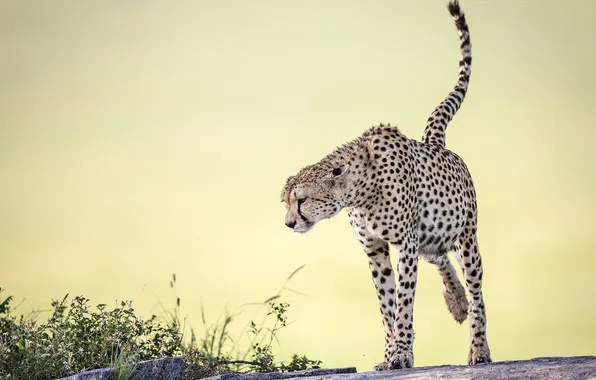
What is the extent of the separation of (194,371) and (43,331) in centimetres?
181

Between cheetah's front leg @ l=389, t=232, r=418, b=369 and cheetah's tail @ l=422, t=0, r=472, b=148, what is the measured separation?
7.62ft

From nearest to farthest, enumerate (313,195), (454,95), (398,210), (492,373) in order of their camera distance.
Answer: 1. (492,373)
2. (313,195)
3. (398,210)
4. (454,95)

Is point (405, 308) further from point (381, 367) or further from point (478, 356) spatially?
point (478, 356)

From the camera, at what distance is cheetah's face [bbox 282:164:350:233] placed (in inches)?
390

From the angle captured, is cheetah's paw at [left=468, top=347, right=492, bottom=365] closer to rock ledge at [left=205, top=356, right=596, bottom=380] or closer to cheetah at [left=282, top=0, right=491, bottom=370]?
cheetah at [left=282, top=0, right=491, bottom=370]

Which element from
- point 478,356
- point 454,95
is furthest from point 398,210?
point 454,95

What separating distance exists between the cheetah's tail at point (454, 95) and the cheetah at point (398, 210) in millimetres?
468

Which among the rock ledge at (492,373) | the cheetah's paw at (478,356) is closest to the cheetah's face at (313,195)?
the rock ledge at (492,373)

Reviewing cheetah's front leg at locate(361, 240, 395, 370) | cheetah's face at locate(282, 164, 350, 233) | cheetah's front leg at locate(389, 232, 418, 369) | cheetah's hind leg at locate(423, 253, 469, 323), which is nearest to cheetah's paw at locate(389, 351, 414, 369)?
cheetah's front leg at locate(389, 232, 418, 369)

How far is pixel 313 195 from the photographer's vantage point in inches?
391

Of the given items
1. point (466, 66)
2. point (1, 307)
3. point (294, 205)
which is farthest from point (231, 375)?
point (466, 66)

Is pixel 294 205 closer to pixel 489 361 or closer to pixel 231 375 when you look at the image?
pixel 231 375

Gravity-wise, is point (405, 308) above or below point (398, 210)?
below

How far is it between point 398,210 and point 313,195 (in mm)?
984
